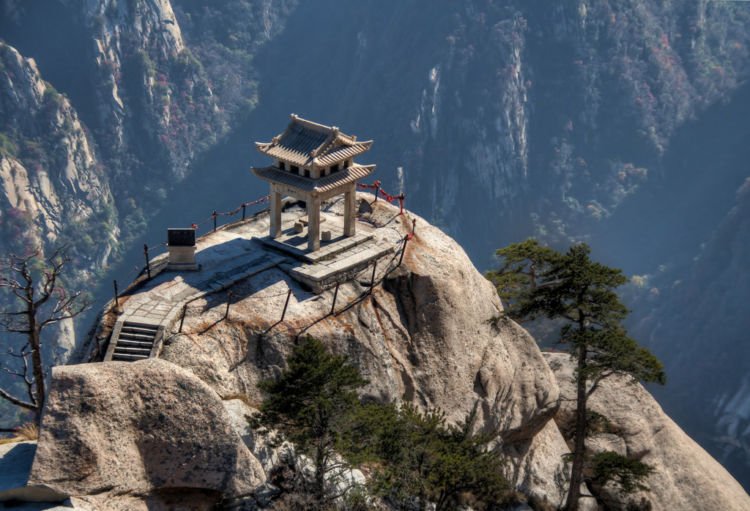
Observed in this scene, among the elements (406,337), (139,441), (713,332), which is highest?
(713,332)

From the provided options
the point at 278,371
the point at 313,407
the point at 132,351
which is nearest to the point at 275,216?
the point at 278,371

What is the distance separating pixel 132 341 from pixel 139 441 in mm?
5281

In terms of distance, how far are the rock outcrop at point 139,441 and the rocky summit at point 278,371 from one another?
0.12 feet

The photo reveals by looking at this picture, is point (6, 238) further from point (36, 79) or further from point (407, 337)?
point (407, 337)

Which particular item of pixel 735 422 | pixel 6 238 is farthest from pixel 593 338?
pixel 6 238

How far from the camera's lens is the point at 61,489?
20844mm

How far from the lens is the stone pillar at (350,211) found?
3566 cm

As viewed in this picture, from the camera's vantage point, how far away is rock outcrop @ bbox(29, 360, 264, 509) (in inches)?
842

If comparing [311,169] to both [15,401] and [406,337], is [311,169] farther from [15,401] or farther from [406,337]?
[15,401]

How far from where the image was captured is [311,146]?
34531mm

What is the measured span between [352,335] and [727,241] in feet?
513

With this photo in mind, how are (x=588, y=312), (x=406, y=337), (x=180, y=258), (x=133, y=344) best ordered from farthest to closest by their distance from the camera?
1. (x=406, y=337)
2. (x=180, y=258)
3. (x=588, y=312)
4. (x=133, y=344)

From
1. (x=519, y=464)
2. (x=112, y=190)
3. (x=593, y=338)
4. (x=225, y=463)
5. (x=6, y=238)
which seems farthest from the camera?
(x=112, y=190)

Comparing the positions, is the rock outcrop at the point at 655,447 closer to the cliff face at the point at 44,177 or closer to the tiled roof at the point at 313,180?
the tiled roof at the point at 313,180
